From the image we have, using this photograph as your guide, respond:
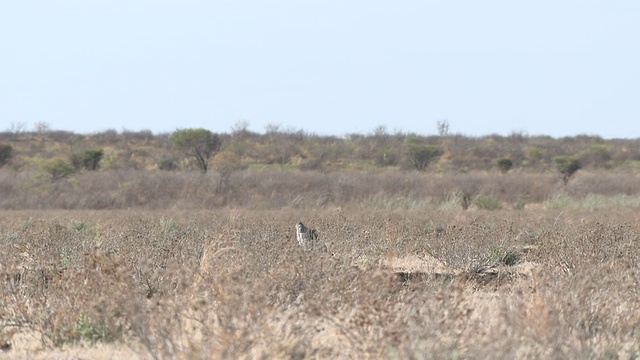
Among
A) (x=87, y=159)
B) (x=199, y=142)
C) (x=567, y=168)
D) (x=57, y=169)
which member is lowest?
(x=57, y=169)

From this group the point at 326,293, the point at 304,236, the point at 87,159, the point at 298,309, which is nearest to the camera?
the point at 298,309

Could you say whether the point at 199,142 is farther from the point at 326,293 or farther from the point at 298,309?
the point at 298,309

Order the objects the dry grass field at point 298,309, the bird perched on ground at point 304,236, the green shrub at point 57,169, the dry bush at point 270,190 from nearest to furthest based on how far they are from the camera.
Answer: the dry grass field at point 298,309 < the bird perched on ground at point 304,236 < the dry bush at point 270,190 < the green shrub at point 57,169

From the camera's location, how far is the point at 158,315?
19.4 feet

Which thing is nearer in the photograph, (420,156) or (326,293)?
(326,293)

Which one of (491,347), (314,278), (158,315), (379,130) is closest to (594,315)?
(491,347)

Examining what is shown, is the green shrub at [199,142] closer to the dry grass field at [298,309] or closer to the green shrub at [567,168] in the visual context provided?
the green shrub at [567,168]

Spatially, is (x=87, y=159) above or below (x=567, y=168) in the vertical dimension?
above

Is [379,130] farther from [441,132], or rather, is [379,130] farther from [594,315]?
[594,315]

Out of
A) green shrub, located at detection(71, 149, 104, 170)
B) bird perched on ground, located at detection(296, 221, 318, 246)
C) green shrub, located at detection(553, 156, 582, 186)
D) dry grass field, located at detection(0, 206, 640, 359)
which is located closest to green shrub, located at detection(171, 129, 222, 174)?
green shrub, located at detection(71, 149, 104, 170)

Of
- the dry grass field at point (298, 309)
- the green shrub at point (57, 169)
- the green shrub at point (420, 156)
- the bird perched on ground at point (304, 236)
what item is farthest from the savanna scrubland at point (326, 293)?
the green shrub at point (420, 156)

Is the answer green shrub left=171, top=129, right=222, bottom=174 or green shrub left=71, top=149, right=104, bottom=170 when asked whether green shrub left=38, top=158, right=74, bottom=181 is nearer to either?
green shrub left=71, top=149, right=104, bottom=170

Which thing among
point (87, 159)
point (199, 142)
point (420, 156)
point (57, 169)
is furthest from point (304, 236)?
point (420, 156)

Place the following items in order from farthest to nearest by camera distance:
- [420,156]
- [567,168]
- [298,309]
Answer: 1. [420,156]
2. [567,168]
3. [298,309]
